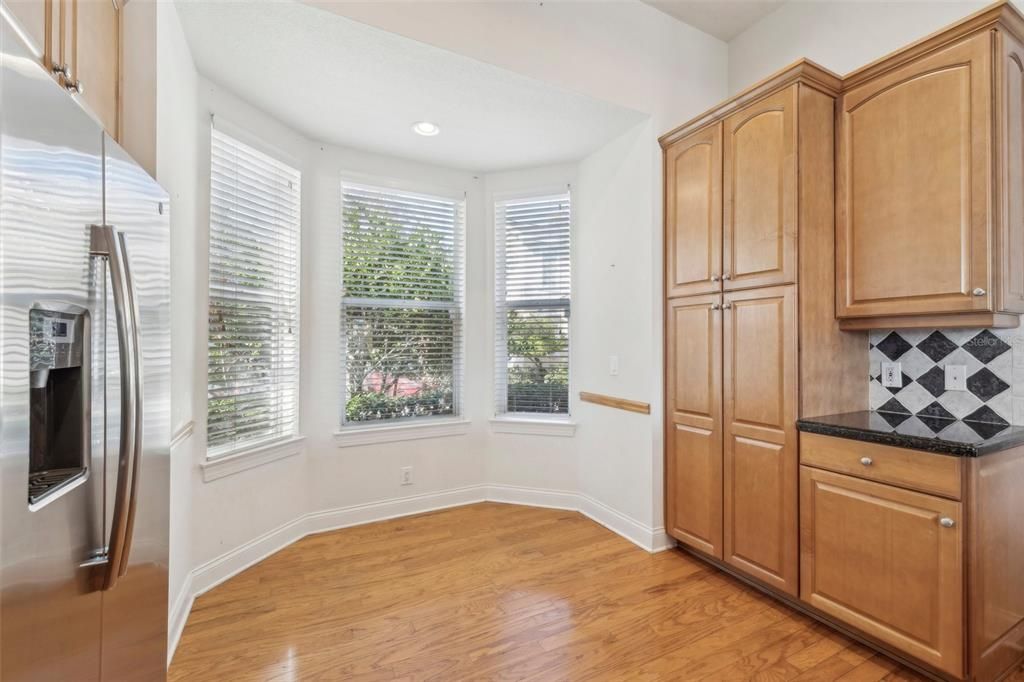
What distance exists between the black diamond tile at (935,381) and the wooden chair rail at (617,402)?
1.27 meters

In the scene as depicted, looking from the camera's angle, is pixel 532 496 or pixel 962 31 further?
pixel 532 496

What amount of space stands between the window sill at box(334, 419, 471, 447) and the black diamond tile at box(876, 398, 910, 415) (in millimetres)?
2506

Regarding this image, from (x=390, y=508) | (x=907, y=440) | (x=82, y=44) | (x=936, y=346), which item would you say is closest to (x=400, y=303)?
(x=390, y=508)

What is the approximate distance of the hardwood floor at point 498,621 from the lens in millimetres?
1729

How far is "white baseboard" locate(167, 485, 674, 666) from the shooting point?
2.20 meters

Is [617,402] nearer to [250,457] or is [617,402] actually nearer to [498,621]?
[498,621]

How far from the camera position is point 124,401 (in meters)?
1.01

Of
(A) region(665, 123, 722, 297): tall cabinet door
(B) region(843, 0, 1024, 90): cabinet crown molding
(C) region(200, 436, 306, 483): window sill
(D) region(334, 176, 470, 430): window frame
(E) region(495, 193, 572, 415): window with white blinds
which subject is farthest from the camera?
(E) region(495, 193, 572, 415): window with white blinds

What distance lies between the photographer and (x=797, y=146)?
2.04 m

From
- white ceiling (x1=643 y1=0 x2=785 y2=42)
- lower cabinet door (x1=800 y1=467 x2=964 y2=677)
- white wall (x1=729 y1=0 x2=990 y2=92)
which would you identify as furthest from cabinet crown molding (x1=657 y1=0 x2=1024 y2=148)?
lower cabinet door (x1=800 y1=467 x2=964 y2=677)

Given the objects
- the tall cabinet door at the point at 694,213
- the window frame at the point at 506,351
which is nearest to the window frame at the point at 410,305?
the window frame at the point at 506,351

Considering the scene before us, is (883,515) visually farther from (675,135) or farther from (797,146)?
(675,135)

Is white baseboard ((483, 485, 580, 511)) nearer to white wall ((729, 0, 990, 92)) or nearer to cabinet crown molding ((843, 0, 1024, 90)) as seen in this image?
cabinet crown molding ((843, 0, 1024, 90))

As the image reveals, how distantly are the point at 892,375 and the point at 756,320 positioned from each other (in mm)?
697
